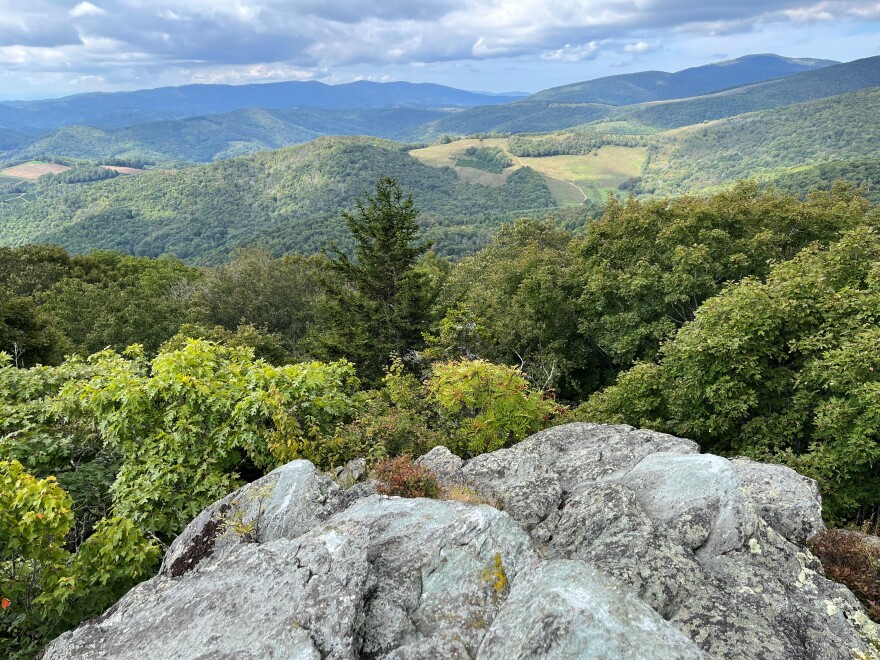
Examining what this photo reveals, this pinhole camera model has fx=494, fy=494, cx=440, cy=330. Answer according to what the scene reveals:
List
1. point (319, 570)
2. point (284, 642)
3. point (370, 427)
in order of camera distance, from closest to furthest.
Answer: point (284, 642) < point (319, 570) < point (370, 427)

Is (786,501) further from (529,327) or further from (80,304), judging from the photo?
(80,304)

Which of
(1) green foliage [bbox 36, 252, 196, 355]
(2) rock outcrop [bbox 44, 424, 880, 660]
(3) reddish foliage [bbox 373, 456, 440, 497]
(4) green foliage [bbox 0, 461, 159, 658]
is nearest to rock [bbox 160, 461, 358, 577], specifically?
(2) rock outcrop [bbox 44, 424, 880, 660]

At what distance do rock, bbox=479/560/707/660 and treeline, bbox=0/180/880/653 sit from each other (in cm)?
548

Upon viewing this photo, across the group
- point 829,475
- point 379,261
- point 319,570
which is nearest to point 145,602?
point 319,570

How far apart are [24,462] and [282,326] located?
44923mm

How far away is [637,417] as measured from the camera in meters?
17.2

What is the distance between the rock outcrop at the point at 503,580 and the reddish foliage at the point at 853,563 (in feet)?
0.94

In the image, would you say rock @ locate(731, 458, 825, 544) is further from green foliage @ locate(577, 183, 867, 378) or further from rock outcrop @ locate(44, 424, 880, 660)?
green foliage @ locate(577, 183, 867, 378)

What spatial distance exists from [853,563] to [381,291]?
26.6 m

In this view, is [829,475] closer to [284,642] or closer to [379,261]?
[284,642]

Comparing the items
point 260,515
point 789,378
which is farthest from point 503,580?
point 789,378

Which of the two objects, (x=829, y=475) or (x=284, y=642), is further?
(x=829, y=475)

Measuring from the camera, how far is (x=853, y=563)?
6461 millimetres

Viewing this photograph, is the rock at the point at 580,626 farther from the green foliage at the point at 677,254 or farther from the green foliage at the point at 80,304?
the green foliage at the point at 677,254
